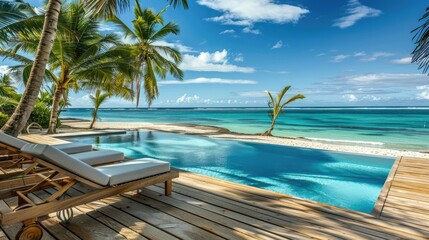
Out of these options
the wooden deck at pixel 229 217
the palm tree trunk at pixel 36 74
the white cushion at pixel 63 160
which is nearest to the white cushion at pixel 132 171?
the white cushion at pixel 63 160

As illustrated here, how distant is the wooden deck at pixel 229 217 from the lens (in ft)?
6.12

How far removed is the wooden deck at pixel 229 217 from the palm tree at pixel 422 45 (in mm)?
1458

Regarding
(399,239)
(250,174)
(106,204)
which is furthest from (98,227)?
(250,174)

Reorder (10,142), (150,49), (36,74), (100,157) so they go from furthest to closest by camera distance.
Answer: (150,49)
(36,74)
(100,157)
(10,142)

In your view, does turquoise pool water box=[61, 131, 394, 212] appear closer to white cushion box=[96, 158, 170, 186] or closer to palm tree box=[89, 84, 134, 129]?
white cushion box=[96, 158, 170, 186]

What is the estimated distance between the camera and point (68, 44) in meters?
7.57

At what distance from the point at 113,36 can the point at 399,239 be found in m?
9.83

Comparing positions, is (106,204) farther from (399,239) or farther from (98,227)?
(399,239)

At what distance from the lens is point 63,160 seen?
5.75 ft

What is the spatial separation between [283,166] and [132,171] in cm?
412

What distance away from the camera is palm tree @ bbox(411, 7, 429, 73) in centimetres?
92

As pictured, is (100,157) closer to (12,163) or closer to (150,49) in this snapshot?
(12,163)

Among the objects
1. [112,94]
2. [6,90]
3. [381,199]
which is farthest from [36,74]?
[6,90]

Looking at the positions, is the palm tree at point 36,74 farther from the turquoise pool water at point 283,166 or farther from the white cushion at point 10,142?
the turquoise pool water at point 283,166
